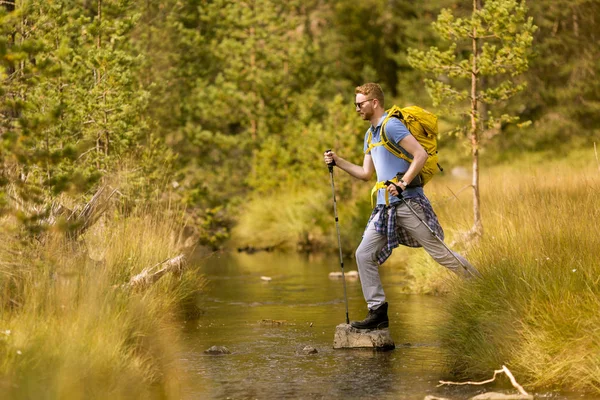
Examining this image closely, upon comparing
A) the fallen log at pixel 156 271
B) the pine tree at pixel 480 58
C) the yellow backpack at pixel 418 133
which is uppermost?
the pine tree at pixel 480 58

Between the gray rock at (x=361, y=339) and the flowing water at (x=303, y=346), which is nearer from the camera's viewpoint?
the flowing water at (x=303, y=346)

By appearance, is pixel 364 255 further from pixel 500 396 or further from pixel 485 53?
pixel 485 53

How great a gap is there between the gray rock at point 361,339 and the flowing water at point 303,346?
97mm

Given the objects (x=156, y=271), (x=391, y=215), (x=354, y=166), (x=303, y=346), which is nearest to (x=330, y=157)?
(x=354, y=166)

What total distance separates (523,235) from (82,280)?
3907 mm

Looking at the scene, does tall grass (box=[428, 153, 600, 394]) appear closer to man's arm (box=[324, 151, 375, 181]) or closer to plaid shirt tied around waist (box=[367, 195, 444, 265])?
plaid shirt tied around waist (box=[367, 195, 444, 265])

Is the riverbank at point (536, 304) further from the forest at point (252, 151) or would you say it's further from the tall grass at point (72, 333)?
the tall grass at point (72, 333)

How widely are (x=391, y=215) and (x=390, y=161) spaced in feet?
1.57

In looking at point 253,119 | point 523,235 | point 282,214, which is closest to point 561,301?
point 523,235

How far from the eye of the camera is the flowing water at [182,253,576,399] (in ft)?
27.9

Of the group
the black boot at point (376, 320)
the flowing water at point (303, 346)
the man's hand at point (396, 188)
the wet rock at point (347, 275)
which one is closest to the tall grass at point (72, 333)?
the flowing water at point (303, 346)

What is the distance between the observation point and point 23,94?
41.7 ft

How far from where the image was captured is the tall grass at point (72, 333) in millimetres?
7250

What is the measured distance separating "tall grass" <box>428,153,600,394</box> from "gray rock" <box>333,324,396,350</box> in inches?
38.2
